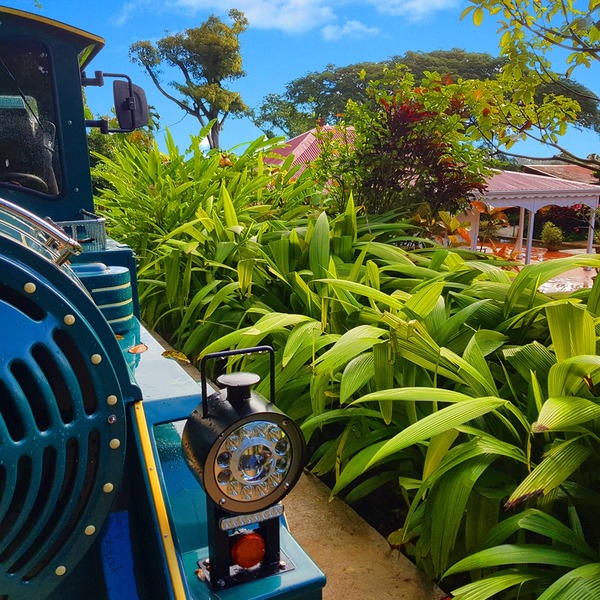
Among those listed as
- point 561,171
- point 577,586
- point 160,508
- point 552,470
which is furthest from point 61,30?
point 561,171

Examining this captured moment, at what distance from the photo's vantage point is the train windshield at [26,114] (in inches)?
96.5

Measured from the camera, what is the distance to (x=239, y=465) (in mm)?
1253

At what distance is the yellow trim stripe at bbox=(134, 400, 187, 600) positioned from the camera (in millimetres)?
1314

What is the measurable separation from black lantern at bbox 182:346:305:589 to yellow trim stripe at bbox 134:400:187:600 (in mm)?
81

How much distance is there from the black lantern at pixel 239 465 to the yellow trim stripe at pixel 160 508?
0.08 metres

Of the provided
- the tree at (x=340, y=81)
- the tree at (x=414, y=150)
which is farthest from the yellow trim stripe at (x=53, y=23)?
the tree at (x=340, y=81)

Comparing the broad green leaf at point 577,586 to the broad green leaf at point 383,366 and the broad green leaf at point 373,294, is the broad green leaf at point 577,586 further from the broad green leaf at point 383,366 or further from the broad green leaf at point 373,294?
the broad green leaf at point 373,294

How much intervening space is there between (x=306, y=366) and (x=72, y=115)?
1600 millimetres

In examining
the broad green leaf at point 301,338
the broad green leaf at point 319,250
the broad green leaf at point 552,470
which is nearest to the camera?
the broad green leaf at point 552,470

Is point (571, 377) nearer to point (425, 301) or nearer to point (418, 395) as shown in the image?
point (418, 395)

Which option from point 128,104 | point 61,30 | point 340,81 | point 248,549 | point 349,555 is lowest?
point 349,555

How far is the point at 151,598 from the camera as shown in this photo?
55.4 inches

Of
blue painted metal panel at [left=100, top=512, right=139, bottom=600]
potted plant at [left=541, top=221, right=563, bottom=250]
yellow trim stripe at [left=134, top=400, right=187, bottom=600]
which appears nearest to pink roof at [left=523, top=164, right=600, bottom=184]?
potted plant at [left=541, top=221, right=563, bottom=250]

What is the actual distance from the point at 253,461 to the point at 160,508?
0.33 metres
